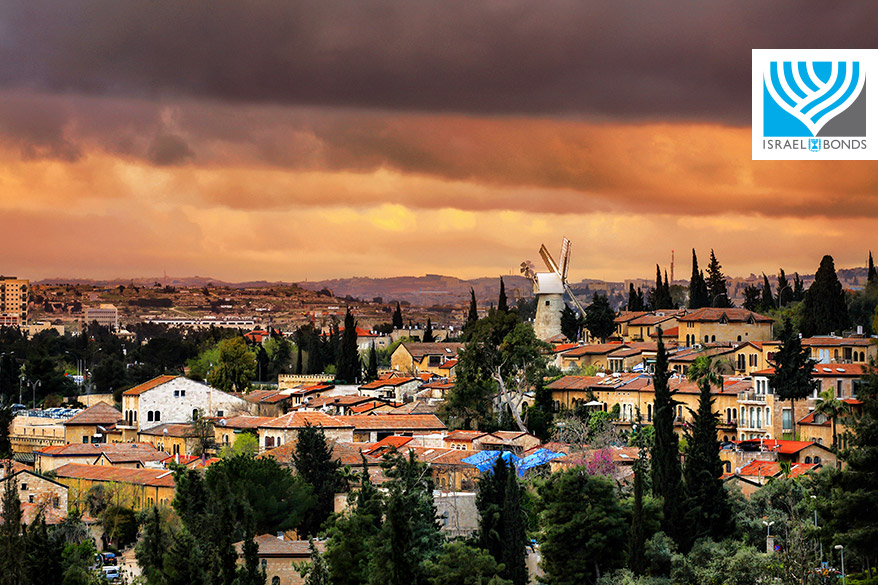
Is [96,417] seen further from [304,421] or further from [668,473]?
[668,473]

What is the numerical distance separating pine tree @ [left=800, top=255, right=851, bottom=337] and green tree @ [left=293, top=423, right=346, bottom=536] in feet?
94.8

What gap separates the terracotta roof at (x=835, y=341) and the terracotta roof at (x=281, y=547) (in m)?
28.2

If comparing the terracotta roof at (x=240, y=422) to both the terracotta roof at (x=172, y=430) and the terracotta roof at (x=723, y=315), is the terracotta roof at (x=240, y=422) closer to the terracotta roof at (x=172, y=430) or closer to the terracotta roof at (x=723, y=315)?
the terracotta roof at (x=172, y=430)

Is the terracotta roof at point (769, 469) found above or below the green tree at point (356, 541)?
above

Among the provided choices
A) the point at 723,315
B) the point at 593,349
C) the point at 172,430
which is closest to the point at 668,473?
the point at 723,315

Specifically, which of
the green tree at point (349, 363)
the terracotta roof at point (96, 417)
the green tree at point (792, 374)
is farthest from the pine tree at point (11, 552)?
the green tree at point (349, 363)

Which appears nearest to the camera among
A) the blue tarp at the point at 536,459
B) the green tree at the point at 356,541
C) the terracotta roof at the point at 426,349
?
the green tree at the point at 356,541

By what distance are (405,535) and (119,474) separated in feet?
83.2

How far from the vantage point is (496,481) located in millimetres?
42875

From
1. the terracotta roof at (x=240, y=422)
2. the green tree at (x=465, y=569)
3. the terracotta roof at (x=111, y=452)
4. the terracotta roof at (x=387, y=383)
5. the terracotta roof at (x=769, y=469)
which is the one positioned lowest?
the green tree at (x=465, y=569)

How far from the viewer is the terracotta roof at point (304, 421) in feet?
212

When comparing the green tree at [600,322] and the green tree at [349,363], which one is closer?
the green tree at [600,322]

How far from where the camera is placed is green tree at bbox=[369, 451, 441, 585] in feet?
125

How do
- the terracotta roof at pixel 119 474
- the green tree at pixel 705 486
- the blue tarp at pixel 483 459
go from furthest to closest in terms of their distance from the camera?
the terracotta roof at pixel 119 474 → the blue tarp at pixel 483 459 → the green tree at pixel 705 486
